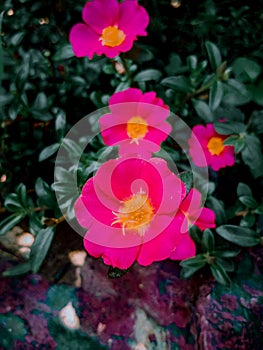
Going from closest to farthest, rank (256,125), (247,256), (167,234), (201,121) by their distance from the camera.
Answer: (167,234)
(247,256)
(256,125)
(201,121)

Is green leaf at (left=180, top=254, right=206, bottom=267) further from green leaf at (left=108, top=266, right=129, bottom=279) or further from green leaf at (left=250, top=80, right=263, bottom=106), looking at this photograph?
green leaf at (left=250, top=80, right=263, bottom=106)

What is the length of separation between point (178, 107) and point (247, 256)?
0.56 m

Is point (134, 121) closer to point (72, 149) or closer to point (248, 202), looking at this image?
point (72, 149)

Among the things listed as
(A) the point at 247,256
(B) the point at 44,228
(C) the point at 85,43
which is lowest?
(A) the point at 247,256

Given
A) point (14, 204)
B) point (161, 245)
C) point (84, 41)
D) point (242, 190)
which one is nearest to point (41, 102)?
point (84, 41)

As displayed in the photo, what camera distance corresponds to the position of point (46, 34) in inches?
66.8

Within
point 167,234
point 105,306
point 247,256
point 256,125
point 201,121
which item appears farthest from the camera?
point 201,121

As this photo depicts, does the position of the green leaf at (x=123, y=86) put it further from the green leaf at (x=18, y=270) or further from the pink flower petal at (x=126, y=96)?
the green leaf at (x=18, y=270)

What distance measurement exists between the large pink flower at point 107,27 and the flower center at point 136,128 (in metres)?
0.22

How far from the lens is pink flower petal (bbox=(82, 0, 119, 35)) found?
4.45 feet

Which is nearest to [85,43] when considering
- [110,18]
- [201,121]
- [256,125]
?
[110,18]

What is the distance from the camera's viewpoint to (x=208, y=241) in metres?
1.29

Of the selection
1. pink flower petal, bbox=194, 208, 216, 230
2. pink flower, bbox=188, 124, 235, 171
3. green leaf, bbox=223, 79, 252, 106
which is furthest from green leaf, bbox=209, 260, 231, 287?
green leaf, bbox=223, 79, 252, 106

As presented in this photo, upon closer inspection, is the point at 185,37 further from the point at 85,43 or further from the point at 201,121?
the point at 85,43
